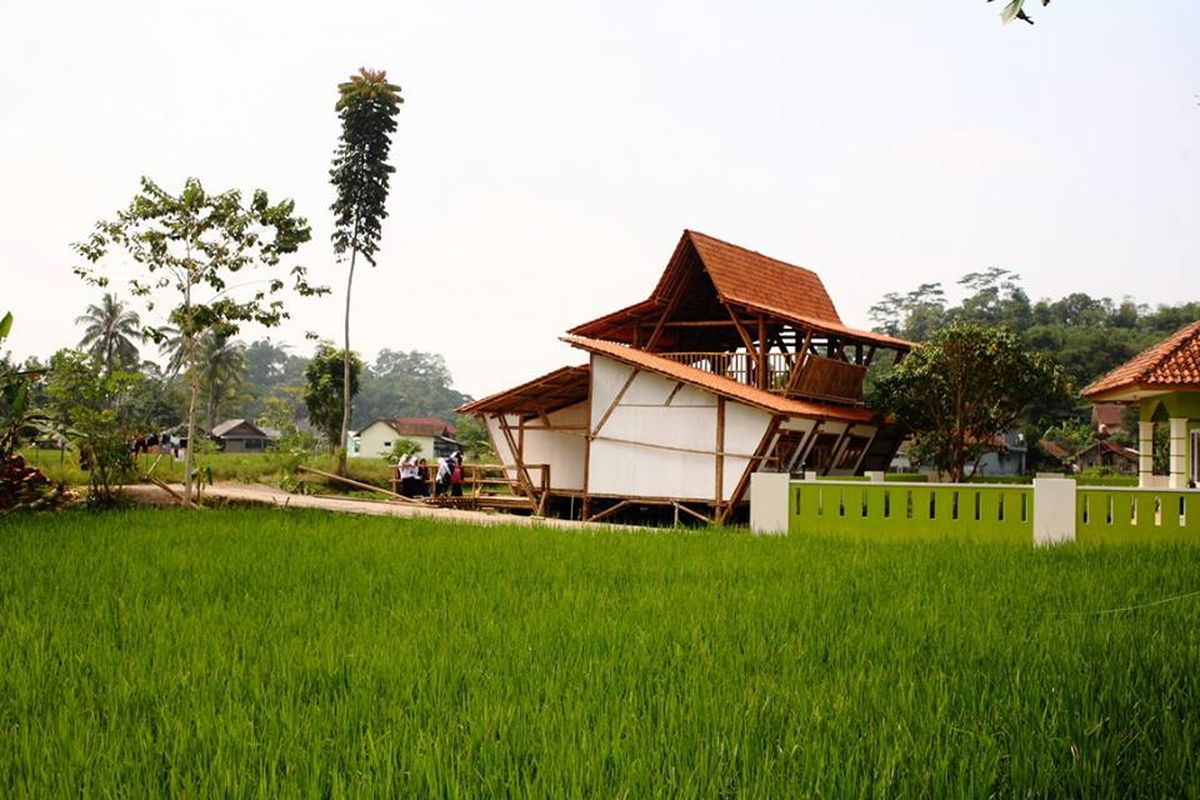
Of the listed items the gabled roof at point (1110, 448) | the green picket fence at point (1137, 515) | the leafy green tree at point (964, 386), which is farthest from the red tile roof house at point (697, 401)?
the gabled roof at point (1110, 448)

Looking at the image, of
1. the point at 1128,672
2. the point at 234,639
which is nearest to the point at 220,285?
the point at 234,639

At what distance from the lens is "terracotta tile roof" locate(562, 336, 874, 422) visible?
1817 cm

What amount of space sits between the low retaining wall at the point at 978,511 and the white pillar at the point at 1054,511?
0.04ft

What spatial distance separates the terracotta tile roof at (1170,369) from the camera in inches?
603

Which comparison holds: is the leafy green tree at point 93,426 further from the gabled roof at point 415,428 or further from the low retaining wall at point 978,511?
the gabled roof at point 415,428

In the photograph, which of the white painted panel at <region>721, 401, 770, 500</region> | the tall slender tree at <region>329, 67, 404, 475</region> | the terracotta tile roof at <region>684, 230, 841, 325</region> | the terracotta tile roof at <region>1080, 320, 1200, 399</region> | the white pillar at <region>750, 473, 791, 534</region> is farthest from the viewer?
the tall slender tree at <region>329, 67, 404, 475</region>

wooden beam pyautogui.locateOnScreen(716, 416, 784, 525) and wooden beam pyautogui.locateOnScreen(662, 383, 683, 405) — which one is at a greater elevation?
wooden beam pyautogui.locateOnScreen(662, 383, 683, 405)

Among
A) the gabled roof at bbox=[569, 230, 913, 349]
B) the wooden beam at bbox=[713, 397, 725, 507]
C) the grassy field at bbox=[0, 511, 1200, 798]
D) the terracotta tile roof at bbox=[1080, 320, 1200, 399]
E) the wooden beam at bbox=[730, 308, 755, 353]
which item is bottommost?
the grassy field at bbox=[0, 511, 1200, 798]

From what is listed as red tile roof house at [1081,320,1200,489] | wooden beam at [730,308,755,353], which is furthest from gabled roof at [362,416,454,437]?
red tile roof house at [1081,320,1200,489]

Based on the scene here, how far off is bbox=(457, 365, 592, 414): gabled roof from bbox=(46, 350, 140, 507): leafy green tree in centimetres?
722

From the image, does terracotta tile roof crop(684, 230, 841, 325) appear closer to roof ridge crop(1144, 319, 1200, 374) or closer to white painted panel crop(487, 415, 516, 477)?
white painted panel crop(487, 415, 516, 477)

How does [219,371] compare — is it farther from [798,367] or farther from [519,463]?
[798,367]

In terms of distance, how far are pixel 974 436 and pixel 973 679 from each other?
61.8 feet

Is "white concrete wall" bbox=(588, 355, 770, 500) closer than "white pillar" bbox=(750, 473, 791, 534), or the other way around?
"white pillar" bbox=(750, 473, 791, 534)
